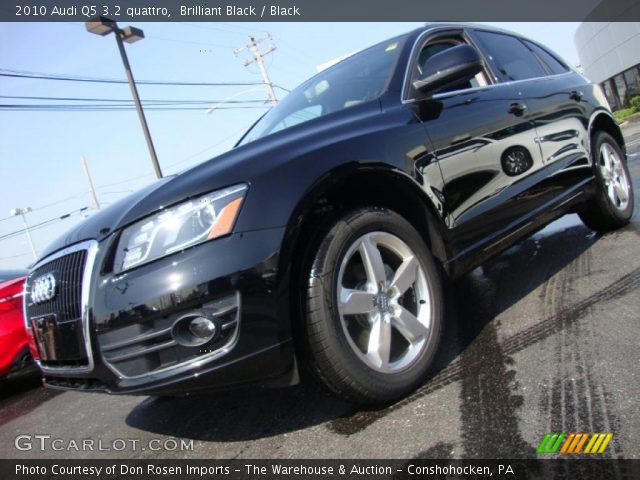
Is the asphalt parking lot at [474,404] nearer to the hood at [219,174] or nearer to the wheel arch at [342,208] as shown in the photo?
the wheel arch at [342,208]

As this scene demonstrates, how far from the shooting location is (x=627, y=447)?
1.67m

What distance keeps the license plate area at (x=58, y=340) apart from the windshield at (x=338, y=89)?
1557mm

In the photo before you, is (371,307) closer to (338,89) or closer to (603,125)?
(338,89)

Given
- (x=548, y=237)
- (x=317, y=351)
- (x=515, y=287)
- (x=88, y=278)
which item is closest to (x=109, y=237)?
(x=88, y=278)

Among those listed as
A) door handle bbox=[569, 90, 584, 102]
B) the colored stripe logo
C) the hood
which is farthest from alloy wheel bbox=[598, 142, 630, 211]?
the colored stripe logo

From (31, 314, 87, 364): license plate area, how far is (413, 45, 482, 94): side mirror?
205 centimetres

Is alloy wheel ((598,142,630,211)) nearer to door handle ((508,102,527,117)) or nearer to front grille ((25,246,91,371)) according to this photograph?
door handle ((508,102,527,117))

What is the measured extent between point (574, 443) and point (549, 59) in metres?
3.65

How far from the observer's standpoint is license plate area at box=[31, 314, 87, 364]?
7.28 feet

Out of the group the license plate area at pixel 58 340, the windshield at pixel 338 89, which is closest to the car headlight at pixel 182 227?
the license plate area at pixel 58 340

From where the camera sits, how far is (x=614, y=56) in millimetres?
33219

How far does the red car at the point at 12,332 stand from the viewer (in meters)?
4.06

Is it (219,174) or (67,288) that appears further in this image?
(67,288)

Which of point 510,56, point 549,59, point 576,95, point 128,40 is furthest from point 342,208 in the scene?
point 128,40
